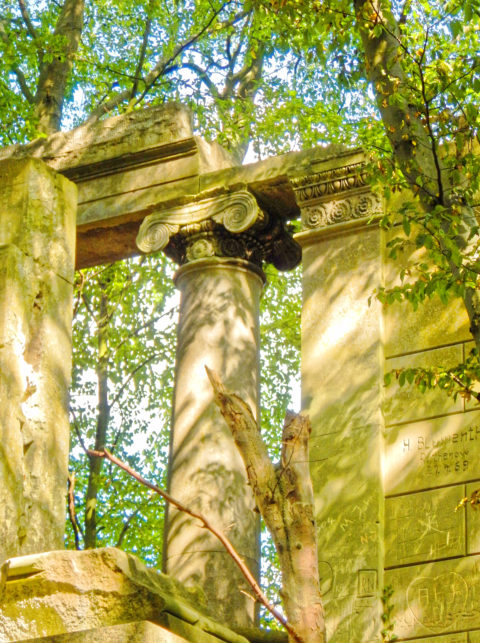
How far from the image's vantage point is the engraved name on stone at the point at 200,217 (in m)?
16.1

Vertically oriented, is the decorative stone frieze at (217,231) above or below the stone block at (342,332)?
above

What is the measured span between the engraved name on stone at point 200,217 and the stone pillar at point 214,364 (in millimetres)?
13

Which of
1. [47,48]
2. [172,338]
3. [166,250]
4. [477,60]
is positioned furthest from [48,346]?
[172,338]

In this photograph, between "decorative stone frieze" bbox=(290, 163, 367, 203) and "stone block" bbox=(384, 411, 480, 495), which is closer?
"stone block" bbox=(384, 411, 480, 495)

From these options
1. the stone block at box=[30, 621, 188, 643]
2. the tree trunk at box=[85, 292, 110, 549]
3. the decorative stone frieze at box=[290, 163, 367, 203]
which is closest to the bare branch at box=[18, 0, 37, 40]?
the tree trunk at box=[85, 292, 110, 549]

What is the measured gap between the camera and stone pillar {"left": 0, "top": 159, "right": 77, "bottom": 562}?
988 cm

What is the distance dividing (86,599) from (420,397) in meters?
7.80

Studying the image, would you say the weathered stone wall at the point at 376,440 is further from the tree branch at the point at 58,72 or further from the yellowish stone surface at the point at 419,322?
the tree branch at the point at 58,72

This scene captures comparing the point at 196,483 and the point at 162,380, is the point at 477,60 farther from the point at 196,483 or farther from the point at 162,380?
the point at 162,380

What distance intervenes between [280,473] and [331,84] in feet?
74.8

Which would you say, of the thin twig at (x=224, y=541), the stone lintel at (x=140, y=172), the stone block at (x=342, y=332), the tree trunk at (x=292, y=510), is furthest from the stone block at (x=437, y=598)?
the thin twig at (x=224, y=541)

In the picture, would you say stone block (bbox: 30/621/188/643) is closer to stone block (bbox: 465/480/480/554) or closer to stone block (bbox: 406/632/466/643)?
stone block (bbox: 406/632/466/643)

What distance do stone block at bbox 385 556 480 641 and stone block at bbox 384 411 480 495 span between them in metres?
0.88

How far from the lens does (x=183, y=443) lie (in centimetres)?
1548
